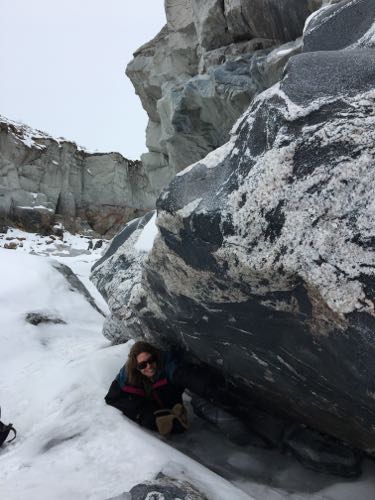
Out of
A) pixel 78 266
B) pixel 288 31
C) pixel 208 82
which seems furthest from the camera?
pixel 78 266

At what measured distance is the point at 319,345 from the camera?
1.94 meters

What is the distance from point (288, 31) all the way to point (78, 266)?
7.90m

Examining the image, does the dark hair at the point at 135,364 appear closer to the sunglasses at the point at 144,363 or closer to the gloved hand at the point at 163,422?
the sunglasses at the point at 144,363

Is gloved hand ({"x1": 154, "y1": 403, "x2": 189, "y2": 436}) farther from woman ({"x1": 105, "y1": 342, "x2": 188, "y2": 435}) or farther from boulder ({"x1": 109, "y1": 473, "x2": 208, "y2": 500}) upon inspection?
boulder ({"x1": 109, "y1": 473, "x2": 208, "y2": 500})

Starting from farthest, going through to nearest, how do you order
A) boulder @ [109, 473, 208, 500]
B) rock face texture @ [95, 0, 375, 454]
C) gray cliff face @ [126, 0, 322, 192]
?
gray cliff face @ [126, 0, 322, 192], boulder @ [109, 473, 208, 500], rock face texture @ [95, 0, 375, 454]

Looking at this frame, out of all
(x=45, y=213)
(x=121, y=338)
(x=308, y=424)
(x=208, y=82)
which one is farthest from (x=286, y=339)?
(x=45, y=213)

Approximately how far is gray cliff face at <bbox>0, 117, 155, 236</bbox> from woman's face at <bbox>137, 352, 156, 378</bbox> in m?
20.7

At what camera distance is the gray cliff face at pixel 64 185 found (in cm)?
2214

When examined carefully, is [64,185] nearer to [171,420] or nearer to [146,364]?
[146,364]

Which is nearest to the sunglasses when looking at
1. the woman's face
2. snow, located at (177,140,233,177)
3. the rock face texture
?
the woman's face

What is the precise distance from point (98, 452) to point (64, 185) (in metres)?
23.7

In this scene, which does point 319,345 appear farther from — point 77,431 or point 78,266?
point 78,266

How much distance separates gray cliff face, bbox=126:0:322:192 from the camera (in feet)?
18.5

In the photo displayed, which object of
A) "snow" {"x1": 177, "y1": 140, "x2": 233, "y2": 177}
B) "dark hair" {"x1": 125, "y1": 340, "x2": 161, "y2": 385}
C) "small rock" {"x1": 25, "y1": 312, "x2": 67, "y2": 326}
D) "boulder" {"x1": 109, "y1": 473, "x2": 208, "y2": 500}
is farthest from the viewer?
"small rock" {"x1": 25, "y1": 312, "x2": 67, "y2": 326}
